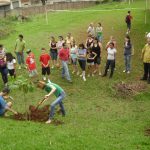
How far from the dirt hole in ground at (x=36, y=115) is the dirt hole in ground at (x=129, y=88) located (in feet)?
15.2

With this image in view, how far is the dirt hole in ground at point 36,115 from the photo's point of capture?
1507 centimetres

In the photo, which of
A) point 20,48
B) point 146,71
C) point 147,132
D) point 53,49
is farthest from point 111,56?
point 147,132

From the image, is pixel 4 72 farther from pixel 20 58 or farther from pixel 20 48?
pixel 20 58

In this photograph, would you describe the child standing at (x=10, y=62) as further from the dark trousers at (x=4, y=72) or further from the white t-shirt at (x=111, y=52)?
the white t-shirt at (x=111, y=52)

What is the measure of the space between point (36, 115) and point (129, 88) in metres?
5.76

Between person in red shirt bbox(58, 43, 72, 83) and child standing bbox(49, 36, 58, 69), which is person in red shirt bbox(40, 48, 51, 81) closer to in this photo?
person in red shirt bbox(58, 43, 72, 83)

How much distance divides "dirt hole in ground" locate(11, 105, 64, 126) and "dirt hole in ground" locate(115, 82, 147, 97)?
15.2ft

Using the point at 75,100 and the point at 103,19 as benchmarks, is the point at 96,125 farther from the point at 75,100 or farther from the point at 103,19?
the point at 103,19

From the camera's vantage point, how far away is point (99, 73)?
22266mm

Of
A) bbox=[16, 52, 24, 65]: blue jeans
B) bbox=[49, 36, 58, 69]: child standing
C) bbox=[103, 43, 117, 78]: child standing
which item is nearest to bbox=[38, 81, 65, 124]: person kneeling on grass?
bbox=[103, 43, 117, 78]: child standing

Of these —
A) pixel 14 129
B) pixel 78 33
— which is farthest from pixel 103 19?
pixel 14 129

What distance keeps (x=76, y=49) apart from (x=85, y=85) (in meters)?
2.11

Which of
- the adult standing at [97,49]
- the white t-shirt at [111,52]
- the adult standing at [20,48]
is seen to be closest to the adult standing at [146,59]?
the white t-shirt at [111,52]

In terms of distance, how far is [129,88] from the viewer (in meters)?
19.6
